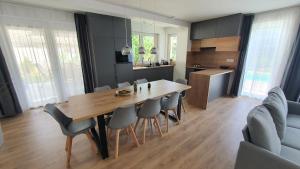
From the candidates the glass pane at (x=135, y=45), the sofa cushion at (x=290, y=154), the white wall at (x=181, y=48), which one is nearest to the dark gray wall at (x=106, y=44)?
the glass pane at (x=135, y=45)

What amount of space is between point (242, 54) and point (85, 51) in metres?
4.73

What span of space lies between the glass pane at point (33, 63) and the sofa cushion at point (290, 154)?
484 cm

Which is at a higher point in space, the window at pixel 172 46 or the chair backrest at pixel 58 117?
the window at pixel 172 46

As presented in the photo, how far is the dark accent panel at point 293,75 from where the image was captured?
325cm

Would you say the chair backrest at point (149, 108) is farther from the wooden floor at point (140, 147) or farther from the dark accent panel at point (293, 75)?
the dark accent panel at point (293, 75)

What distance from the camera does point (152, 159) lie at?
194 centimetres

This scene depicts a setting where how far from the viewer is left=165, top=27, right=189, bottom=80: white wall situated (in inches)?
208

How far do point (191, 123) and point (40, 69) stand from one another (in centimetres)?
402

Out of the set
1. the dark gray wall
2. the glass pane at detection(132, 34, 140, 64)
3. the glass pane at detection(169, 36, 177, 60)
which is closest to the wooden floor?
the dark gray wall

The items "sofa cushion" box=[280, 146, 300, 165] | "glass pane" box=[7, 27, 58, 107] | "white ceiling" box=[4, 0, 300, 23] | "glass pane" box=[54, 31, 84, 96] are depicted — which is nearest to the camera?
"sofa cushion" box=[280, 146, 300, 165]

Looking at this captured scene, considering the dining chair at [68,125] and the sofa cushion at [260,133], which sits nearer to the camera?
the sofa cushion at [260,133]

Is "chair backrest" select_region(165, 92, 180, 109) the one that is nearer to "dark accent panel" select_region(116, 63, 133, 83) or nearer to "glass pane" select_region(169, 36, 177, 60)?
"dark accent panel" select_region(116, 63, 133, 83)

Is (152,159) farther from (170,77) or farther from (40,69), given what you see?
(170,77)

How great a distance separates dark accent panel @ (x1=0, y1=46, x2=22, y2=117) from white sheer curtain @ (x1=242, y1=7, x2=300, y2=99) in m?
6.40
